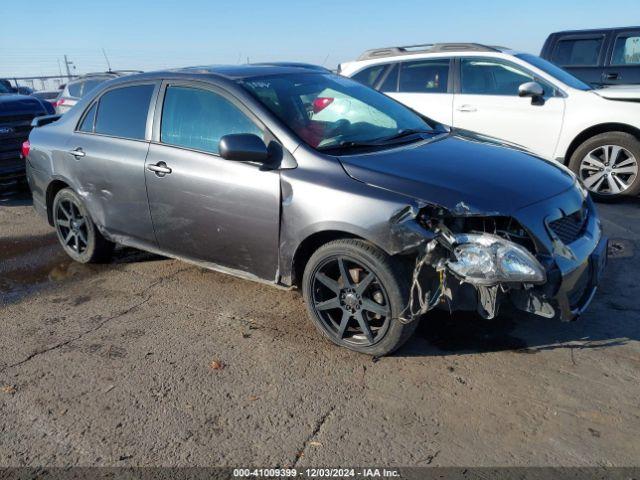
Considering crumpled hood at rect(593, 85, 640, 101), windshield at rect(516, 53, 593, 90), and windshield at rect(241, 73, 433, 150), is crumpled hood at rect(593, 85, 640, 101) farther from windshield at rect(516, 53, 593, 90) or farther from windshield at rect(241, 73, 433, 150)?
windshield at rect(241, 73, 433, 150)

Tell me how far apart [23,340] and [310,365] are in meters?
2.09

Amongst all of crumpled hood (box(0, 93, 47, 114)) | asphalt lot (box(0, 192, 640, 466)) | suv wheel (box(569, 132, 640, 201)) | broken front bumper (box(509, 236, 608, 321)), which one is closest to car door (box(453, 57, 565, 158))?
suv wheel (box(569, 132, 640, 201))

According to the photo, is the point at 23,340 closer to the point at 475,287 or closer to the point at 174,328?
the point at 174,328

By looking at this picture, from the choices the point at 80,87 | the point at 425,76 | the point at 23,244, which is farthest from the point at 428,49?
the point at 80,87

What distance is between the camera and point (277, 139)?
11.9ft

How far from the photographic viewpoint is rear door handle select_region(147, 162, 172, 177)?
4098 millimetres

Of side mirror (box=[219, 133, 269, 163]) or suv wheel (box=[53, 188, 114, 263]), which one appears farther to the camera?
suv wheel (box=[53, 188, 114, 263])

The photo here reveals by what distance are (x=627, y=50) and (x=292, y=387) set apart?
30.7 ft

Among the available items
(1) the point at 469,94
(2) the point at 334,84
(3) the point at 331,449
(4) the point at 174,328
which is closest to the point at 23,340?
(4) the point at 174,328

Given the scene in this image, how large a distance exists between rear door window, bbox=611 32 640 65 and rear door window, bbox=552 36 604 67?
27 cm

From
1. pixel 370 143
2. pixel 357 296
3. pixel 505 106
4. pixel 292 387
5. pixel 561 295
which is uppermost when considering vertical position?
pixel 370 143

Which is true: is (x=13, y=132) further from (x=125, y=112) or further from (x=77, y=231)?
(x=125, y=112)

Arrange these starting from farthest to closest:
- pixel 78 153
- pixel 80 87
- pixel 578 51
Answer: pixel 80 87 → pixel 578 51 → pixel 78 153

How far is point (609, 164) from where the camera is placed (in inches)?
257
